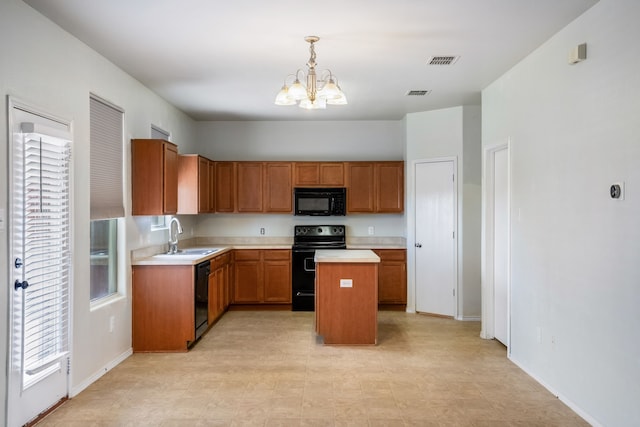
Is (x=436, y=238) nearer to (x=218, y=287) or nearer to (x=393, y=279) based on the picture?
(x=393, y=279)

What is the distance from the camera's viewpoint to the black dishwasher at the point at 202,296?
14.4 feet

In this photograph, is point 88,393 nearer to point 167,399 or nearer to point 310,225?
point 167,399

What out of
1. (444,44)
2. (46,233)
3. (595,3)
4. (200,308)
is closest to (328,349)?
(200,308)

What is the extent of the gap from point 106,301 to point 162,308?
1.96 ft

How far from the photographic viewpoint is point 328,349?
170 inches

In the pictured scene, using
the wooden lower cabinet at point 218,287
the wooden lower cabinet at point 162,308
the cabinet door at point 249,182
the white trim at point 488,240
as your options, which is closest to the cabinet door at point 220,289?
the wooden lower cabinet at point 218,287

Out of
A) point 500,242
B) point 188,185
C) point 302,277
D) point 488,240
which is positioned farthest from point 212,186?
point 500,242

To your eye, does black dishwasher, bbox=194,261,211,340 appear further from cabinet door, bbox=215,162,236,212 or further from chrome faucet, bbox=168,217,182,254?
cabinet door, bbox=215,162,236,212

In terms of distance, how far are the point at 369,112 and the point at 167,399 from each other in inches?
170

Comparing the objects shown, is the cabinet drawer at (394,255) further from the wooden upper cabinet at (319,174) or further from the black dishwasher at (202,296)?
the black dishwasher at (202,296)

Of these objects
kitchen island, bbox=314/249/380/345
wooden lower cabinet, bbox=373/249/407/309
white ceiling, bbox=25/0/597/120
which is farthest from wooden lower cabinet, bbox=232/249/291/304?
white ceiling, bbox=25/0/597/120

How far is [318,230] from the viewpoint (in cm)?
643

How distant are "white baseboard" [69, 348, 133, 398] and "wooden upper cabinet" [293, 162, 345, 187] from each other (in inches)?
125

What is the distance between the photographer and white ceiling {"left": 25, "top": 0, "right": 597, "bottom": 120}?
2.80 m
